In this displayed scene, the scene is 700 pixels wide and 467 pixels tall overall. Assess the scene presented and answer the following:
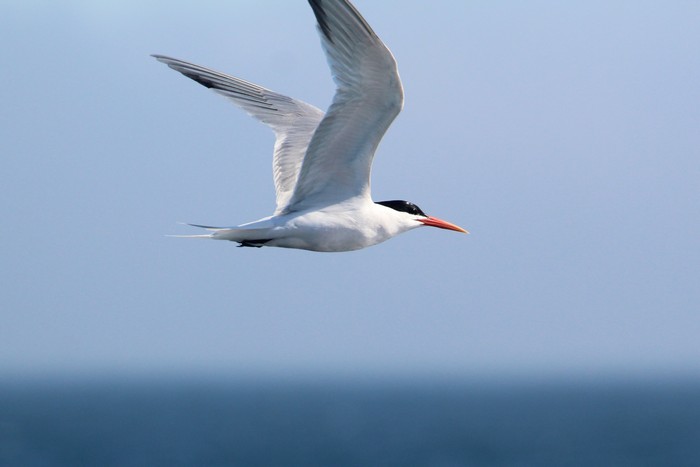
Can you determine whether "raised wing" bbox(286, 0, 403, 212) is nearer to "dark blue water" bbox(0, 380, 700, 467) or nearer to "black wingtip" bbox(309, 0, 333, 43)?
"black wingtip" bbox(309, 0, 333, 43)

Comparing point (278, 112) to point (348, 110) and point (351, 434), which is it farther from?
point (351, 434)

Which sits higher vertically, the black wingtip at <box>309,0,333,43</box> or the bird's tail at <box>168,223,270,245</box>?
the black wingtip at <box>309,0,333,43</box>

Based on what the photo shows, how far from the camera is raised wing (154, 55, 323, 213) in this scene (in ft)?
36.3

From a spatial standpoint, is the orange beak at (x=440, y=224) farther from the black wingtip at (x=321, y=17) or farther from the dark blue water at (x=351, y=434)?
the dark blue water at (x=351, y=434)

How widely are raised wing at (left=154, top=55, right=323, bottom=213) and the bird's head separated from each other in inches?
39.3

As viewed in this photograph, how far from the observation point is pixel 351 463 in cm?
6412

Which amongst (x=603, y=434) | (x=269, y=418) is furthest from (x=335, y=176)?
(x=269, y=418)

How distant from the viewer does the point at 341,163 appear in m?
9.51

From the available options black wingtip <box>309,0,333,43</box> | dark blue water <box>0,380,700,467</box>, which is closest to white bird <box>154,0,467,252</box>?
black wingtip <box>309,0,333,43</box>

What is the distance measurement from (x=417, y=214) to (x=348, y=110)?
2.05 metres

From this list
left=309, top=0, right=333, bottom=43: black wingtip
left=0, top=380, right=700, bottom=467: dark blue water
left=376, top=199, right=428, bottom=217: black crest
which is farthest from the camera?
left=0, top=380, right=700, bottom=467: dark blue water

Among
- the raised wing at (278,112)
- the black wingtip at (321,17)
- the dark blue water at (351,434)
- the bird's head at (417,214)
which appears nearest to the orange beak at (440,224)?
A: the bird's head at (417,214)

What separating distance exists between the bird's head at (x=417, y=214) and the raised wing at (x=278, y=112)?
100 centimetres

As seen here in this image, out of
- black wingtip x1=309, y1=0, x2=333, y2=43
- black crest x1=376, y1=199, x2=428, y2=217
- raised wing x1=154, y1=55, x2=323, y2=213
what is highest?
raised wing x1=154, y1=55, x2=323, y2=213
